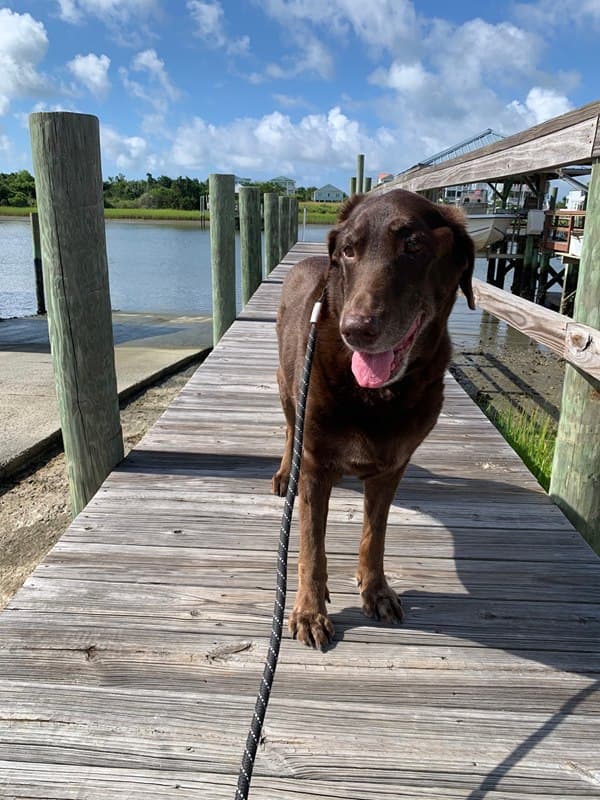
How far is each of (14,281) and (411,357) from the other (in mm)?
26140

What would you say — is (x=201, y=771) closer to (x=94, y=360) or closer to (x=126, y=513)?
(x=126, y=513)

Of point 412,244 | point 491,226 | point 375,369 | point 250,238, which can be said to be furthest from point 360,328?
point 491,226

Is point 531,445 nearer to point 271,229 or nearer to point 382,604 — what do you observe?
point 382,604

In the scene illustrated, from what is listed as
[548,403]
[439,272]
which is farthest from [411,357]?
[548,403]

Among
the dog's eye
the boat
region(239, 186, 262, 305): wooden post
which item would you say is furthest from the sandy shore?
the boat

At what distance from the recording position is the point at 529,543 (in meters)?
2.61

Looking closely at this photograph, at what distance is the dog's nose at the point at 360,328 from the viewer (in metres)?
1.69

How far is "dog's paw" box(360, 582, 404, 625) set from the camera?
2.11 m

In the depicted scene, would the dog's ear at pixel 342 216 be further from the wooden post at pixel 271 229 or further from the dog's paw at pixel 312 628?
the wooden post at pixel 271 229

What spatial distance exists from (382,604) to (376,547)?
0.67 ft

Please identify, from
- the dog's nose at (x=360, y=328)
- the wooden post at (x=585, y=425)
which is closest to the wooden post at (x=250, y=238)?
the wooden post at (x=585, y=425)

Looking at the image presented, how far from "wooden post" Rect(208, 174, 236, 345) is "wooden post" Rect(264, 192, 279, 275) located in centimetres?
536

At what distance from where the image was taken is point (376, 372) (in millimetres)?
1868

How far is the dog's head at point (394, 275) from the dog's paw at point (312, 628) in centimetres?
84
